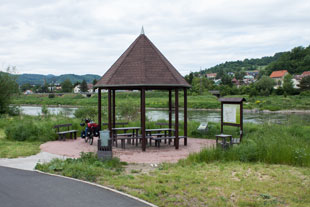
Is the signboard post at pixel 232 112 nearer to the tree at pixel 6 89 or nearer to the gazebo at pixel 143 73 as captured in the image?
the gazebo at pixel 143 73

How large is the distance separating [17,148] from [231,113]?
25.6 feet

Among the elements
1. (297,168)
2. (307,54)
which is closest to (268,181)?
(297,168)

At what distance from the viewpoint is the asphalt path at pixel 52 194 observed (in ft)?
18.0

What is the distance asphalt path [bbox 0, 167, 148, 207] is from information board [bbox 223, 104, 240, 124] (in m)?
7.09

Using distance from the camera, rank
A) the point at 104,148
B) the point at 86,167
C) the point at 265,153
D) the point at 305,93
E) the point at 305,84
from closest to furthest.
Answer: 1. the point at 86,167
2. the point at 265,153
3. the point at 104,148
4. the point at 305,93
5. the point at 305,84

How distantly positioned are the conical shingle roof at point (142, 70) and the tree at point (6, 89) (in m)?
Answer: 19.1

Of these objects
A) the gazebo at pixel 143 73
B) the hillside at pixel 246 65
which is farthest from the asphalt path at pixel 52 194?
the hillside at pixel 246 65

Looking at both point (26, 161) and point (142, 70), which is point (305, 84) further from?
point (26, 161)

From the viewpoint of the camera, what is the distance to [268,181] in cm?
670

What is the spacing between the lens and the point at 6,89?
2833 centimetres

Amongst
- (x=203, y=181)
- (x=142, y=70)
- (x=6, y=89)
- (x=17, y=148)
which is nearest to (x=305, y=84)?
(x=6, y=89)

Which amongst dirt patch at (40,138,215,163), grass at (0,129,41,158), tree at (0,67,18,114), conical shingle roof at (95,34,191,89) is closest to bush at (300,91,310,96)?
tree at (0,67,18,114)

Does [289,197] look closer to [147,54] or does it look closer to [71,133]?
[147,54]

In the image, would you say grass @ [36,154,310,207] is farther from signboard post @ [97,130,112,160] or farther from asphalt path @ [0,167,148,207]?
asphalt path @ [0,167,148,207]
